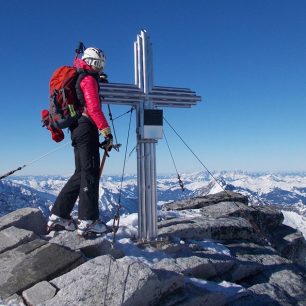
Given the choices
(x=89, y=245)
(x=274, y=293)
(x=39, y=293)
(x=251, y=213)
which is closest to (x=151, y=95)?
(x=89, y=245)

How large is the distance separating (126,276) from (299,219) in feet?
214

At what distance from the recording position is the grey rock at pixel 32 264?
592 cm

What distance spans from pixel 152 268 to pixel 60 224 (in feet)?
8.39

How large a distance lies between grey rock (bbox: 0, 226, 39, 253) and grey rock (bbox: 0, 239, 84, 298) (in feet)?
0.82

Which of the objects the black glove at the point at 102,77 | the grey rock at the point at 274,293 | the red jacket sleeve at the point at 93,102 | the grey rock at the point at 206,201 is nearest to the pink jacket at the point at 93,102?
the red jacket sleeve at the point at 93,102

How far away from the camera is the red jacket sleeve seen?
23.8 ft

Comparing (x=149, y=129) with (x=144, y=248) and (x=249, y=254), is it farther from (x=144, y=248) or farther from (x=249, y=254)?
(x=249, y=254)

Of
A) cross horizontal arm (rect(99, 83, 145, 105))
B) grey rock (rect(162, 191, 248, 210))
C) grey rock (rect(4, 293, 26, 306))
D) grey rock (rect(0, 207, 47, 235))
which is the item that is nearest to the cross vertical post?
cross horizontal arm (rect(99, 83, 145, 105))

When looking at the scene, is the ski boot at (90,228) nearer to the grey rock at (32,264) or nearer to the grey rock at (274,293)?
the grey rock at (32,264)

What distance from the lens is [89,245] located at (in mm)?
7250

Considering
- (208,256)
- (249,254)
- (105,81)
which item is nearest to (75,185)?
(105,81)

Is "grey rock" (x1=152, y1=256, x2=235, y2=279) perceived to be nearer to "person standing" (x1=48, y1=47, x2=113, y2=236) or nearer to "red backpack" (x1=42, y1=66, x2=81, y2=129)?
"person standing" (x1=48, y1=47, x2=113, y2=236)

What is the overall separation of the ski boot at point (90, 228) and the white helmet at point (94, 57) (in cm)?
321

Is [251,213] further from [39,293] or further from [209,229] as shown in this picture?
[39,293]
